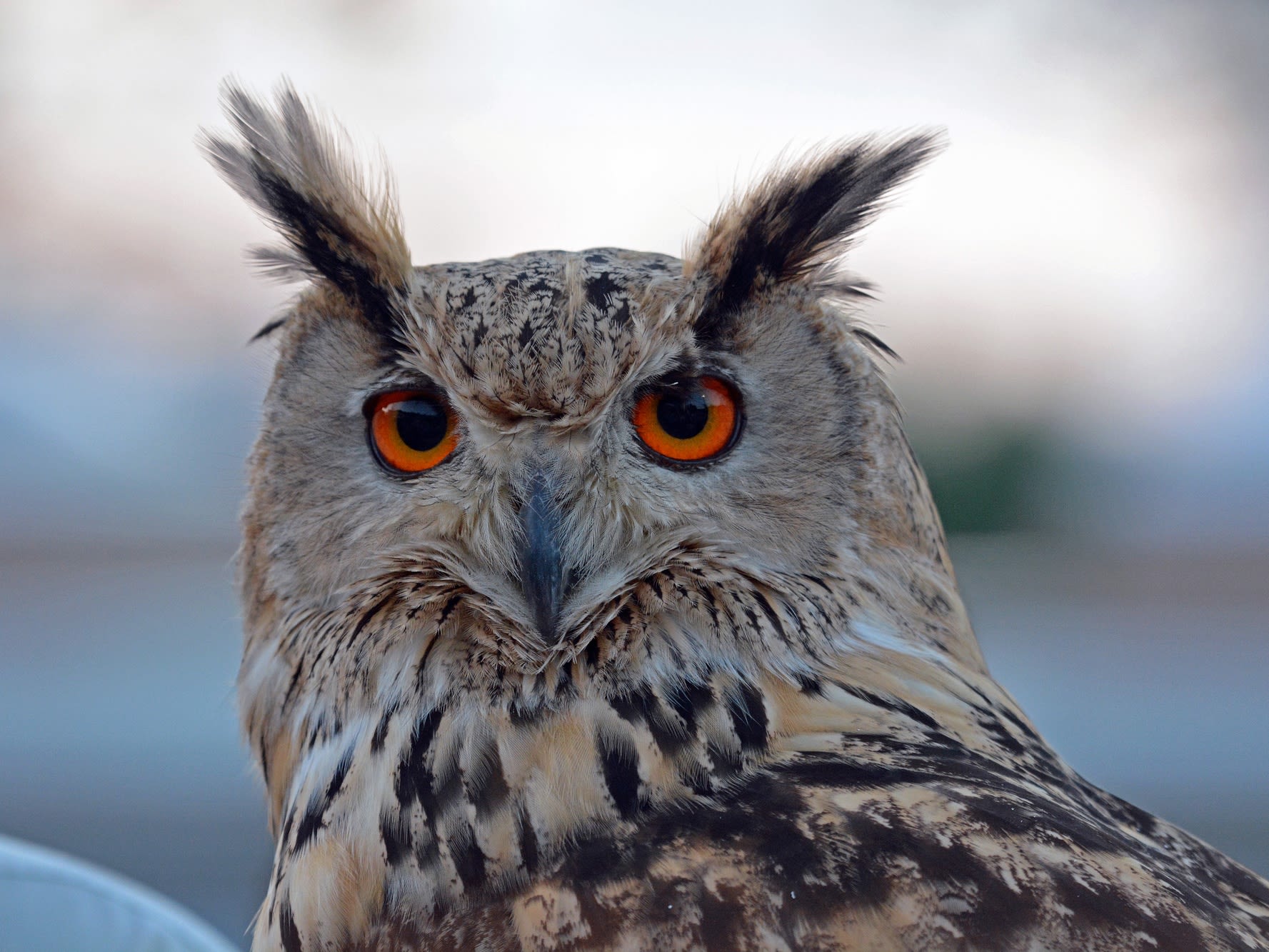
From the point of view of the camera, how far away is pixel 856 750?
0.94 metres

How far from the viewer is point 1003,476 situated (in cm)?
586

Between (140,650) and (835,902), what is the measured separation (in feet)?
15.8

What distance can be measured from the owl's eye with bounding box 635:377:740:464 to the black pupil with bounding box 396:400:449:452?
0.19 m

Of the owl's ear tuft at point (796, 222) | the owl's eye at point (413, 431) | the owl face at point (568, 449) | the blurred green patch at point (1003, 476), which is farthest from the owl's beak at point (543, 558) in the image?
the blurred green patch at point (1003, 476)

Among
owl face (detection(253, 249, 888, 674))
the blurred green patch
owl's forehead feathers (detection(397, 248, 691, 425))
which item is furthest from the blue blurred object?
the blurred green patch

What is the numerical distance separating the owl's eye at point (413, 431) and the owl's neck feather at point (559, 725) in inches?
5.8

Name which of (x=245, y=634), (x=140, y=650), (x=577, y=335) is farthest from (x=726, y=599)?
(x=140, y=650)

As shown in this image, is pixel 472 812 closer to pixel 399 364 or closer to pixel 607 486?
pixel 607 486

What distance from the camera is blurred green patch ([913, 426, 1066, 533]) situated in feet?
19.0

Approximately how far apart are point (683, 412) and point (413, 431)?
265 millimetres

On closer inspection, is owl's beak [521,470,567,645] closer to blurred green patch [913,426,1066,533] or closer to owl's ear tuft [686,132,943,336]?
owl's ear tuft [686,132,943,336]

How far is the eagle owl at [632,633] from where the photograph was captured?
786 millimetres

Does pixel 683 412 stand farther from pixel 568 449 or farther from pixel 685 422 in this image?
pixel 568 449

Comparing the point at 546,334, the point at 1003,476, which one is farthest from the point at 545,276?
the point at 1003,476
